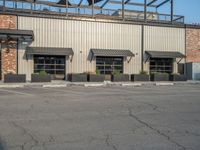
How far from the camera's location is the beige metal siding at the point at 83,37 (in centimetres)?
2792

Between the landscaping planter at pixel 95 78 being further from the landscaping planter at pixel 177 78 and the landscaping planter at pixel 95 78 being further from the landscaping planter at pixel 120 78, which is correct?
the landscaping planter at pixel 177 78

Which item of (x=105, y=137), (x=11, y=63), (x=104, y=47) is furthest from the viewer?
(x=104, y=47)

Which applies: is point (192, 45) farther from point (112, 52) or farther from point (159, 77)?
point (112, 52)

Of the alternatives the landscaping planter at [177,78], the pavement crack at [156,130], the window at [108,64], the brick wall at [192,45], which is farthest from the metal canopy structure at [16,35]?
the pavement crack at [156,130]

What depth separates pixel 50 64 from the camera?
94.8ft

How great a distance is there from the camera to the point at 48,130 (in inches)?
273

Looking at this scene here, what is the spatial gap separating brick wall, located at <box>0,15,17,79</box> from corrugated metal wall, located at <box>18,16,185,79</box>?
623 millimetres

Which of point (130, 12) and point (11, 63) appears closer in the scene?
point (11, 63)

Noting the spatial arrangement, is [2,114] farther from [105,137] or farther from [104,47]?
[104,47]

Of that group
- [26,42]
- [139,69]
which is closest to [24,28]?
[26,42]

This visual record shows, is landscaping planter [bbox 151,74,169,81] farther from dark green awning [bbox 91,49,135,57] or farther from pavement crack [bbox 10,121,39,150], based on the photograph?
pavement crack [bbox 10,121,39,150]

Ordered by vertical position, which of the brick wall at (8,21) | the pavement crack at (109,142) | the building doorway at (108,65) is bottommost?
the pavement crack at (109,142)

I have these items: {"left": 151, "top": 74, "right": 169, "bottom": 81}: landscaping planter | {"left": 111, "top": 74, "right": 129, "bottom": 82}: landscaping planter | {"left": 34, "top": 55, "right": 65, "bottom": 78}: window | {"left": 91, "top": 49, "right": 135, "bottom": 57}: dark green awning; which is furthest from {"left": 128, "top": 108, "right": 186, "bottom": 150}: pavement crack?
A: {"left": 151, "top": 74, "right": 169, "bottom": 81}: landscaping planter

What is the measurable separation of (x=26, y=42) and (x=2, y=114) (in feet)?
63.6
